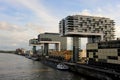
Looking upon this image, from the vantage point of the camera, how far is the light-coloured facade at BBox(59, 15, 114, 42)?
547 ft

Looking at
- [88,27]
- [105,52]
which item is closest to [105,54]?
[105,52]

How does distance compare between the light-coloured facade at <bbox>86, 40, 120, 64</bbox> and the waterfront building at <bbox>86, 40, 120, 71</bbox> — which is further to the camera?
the light-coloured facade at <bbox>86, 40, 120, 64</bbox>

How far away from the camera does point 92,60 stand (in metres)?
128

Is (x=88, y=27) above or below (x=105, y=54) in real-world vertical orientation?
above

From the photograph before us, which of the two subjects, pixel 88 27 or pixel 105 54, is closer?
pixel 105 54

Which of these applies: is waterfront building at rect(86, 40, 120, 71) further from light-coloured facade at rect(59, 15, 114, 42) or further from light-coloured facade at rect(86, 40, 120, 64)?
light-coloured facade at rect(59, 15, 114, 42)

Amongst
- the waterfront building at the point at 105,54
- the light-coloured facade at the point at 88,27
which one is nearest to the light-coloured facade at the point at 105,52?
the waterfront building at the point at 105,54

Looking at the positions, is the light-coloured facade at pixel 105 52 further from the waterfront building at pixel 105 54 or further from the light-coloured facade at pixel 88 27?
the light-coloured facade at pixel 88 27

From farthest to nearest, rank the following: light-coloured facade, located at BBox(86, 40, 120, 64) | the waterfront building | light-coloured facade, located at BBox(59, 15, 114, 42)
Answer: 1. light-coloured facade, located at BBox(59, 15, 114, 42)
2. light-coloured facade, located at BBox(86, 40, 120, 64)
3. the waterfront building

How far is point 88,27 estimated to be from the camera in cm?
16988

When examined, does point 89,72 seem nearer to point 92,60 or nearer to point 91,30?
point 92,60

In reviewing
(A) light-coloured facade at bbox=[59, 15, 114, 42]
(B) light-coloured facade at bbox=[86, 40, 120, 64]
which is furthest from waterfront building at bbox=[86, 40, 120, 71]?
(A) light-coloured facade at bbox=[59, 15, 114, 42]

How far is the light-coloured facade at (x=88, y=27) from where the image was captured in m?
167

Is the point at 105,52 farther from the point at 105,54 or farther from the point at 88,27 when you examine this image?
the point at 88,27
